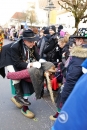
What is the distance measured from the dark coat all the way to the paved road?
88cm

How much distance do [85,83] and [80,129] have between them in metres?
0.23

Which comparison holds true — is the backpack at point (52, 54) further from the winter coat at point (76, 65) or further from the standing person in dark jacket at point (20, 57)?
the winter coat at point (76, 65)

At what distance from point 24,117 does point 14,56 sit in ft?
3.68

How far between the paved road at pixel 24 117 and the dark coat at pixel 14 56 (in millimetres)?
879

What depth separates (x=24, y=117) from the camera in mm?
3953

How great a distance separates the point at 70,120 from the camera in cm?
109

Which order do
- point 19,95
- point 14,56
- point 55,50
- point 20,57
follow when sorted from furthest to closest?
point 55,50, point 19,95, point 20,57, point 14,56

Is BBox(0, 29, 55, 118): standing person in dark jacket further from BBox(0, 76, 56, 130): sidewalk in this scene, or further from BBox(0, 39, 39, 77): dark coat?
BBox(0, 76, 56, 130): sidewalk

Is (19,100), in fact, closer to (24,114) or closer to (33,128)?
(24,114)

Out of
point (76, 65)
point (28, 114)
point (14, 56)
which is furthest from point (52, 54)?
point (76, 65)

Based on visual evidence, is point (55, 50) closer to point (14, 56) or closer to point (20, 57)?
point (20, 57)

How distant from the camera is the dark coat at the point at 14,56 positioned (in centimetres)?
384

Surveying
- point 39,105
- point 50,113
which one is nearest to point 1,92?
point 39,105

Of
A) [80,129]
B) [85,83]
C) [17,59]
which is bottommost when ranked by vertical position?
[17,59]
